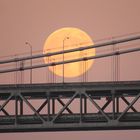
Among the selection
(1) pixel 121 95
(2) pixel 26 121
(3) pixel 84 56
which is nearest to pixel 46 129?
(2) pixel 26 121

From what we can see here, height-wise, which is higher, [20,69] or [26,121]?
[20,69]

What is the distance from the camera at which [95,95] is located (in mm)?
58594

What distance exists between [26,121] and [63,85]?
5.26 m

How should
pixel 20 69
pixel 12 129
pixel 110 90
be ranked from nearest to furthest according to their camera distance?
pixel 110 90 < pixel 12 129 < pixel 20 69

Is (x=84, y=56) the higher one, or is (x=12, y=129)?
(x=84, y=56)

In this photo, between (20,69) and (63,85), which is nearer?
(63,85)

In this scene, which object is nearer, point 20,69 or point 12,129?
point 12,129

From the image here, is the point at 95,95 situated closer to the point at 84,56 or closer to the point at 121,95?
the point at 121,95

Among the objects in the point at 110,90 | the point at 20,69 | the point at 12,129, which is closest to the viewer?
Answer: the point at 110,90


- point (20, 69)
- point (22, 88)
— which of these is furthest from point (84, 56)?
point (22, 88)

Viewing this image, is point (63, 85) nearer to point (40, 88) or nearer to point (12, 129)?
point (40, 88)

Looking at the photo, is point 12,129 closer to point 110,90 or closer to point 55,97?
point 55,97

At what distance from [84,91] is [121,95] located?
10.2ft

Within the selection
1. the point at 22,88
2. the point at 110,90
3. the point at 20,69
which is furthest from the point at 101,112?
the point at 20,69
